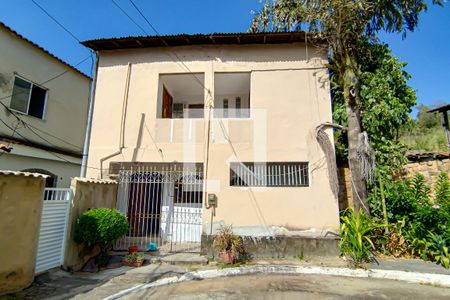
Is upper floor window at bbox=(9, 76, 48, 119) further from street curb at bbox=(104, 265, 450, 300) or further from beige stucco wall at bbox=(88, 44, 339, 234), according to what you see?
street curb at bbox=(104, 265, 450, 300)

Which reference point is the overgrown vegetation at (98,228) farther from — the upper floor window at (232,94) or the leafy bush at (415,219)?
the leafy bush at (415,219)

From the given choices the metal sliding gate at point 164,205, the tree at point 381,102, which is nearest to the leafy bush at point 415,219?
the tree at point 381,102

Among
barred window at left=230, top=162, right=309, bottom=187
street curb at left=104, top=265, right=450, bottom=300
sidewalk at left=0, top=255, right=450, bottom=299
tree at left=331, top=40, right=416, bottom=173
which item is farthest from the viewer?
tree at left=331, top=40, right=416, bottom=173

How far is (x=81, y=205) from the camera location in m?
6.35

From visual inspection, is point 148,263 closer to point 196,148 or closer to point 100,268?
point 100,268

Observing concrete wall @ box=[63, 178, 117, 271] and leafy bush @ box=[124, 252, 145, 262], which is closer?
concrete wall @ box=[63, 178, 117, 271]

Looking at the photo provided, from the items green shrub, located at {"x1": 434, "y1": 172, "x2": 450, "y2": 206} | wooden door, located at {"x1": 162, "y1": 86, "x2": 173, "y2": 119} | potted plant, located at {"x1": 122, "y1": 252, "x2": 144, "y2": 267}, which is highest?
wooden door, located at {"x1": 162, "y1": 86, "x2": 173, "y2": 119}

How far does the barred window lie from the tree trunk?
145 centimetres

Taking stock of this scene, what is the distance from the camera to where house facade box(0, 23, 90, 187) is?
9.07m

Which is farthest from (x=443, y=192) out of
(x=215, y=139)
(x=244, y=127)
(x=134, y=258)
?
(x=134, y=258)

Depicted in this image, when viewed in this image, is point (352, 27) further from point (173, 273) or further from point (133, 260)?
point (133, 260)

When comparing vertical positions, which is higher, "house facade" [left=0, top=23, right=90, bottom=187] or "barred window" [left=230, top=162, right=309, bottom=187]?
"house facade" [left=0, top=23, right=90, bottom=187]

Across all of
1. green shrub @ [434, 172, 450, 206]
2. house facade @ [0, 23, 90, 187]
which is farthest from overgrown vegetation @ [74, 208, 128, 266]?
green shrub @ [434, 172, 450, 206]

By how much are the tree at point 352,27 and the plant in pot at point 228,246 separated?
384 centimetres
